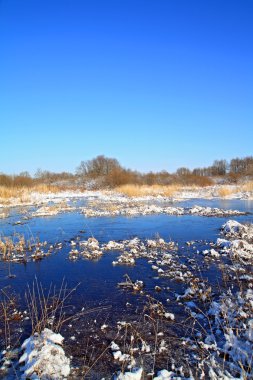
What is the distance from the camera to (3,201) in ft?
77.9

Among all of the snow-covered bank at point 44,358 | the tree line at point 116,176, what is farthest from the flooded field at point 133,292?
the tree line at point 116,176

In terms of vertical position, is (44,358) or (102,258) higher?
(102,258)

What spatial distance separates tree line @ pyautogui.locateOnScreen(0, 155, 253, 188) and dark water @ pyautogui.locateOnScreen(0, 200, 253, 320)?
76.8ft

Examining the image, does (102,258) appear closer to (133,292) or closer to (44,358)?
(133,292)

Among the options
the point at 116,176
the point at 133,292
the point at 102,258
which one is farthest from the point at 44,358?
the point at 116,176

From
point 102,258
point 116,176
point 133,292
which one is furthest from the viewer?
point 116,176

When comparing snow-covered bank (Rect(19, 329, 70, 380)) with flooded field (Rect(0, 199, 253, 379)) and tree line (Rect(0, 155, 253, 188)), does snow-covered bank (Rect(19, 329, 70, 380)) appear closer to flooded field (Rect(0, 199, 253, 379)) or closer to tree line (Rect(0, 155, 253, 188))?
flooded field (Rect(0, 199, 253, 379))

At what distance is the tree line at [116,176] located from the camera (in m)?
42.5

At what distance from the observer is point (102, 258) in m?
8.40

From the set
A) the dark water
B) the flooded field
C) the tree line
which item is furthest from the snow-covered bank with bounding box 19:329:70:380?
the tree line

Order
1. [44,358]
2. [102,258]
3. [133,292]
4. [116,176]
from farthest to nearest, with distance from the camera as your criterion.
→ 1. [116,176]
2. [102,258]
3. [133,292]
4. [44,358]

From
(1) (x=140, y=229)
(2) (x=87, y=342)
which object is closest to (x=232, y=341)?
(2) (x=87, y=342)

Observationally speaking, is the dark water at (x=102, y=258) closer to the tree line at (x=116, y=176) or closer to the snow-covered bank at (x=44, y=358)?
the snow-covered bank at (x=44, y=358)

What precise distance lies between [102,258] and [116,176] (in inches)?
1384
